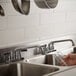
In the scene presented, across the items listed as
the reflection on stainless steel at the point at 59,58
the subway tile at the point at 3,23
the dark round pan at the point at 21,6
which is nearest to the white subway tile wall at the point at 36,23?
the subway tile at the point at 3,23

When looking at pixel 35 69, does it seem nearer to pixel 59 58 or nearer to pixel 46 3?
pixel 59 58

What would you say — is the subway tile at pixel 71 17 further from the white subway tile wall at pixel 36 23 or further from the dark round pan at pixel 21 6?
the dark round pan at pixel 21 6

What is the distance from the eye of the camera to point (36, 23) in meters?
1.96

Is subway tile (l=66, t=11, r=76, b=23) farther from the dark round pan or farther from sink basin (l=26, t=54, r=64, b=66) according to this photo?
the dark round pan

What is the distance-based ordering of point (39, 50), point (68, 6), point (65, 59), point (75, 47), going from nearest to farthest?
point (65, 59), point (39, 50), point (75, 47), point (68, 6)

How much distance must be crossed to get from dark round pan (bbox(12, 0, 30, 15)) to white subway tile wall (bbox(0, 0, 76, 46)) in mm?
112

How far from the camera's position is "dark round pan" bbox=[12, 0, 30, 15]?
1.56 metres

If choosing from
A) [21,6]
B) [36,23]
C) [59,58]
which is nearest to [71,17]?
[36,23]

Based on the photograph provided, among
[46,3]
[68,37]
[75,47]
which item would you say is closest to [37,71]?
[46,3]

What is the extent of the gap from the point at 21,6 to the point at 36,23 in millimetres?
400

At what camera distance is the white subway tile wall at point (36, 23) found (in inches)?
66.4

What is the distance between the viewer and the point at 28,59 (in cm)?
167

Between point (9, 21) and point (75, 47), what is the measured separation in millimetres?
732

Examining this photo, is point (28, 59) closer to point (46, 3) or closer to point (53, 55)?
point (53, 55)
